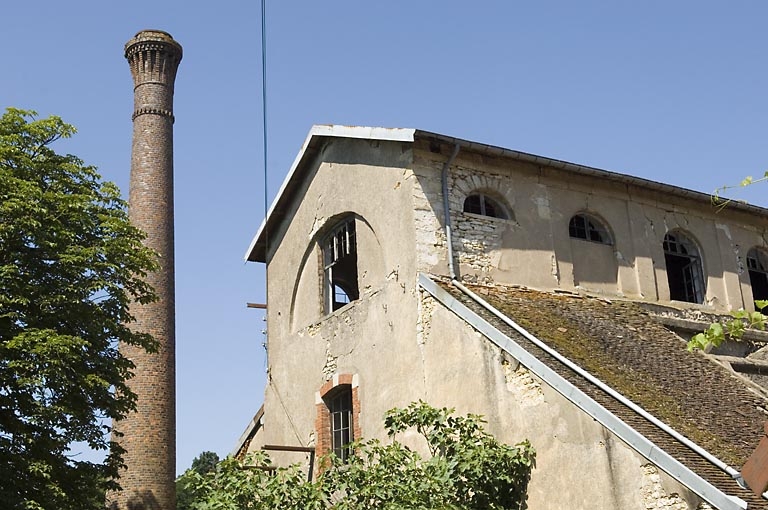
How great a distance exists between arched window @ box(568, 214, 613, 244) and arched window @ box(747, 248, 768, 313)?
395 centimetres

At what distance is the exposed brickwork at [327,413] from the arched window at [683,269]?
6.56 meters

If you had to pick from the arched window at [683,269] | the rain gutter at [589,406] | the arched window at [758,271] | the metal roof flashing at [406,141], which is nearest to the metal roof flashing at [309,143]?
the metal roof flashing at [406,141]

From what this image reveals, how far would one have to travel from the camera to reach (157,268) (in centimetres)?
1797

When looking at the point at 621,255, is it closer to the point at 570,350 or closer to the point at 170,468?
the point at 570,350

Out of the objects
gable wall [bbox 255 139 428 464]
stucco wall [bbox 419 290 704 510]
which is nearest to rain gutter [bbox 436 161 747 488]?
stucco wall [bbox 419 290 704 510]

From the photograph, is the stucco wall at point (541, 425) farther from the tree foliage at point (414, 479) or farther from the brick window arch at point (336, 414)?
the brick window arch at point (336, 414)

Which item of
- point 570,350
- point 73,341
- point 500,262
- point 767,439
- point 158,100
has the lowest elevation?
point 767,439

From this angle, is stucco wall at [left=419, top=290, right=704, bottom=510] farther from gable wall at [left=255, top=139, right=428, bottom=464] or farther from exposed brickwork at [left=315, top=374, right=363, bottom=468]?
exposed brickwork at [left=315, top=374, right=363, bottom=468]

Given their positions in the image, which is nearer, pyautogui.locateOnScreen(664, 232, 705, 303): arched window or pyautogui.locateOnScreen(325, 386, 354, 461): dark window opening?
pyautogui.locateOnScreen(325, 386, 354, 461): dark window opening

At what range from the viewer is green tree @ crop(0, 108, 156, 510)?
14352 mm

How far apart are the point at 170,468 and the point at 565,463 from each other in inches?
634

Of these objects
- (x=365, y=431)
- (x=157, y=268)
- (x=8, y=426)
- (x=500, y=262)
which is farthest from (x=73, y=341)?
(x=500, y=262)

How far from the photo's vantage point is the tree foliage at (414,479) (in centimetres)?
1183

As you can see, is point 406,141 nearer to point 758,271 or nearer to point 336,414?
point 336,414
